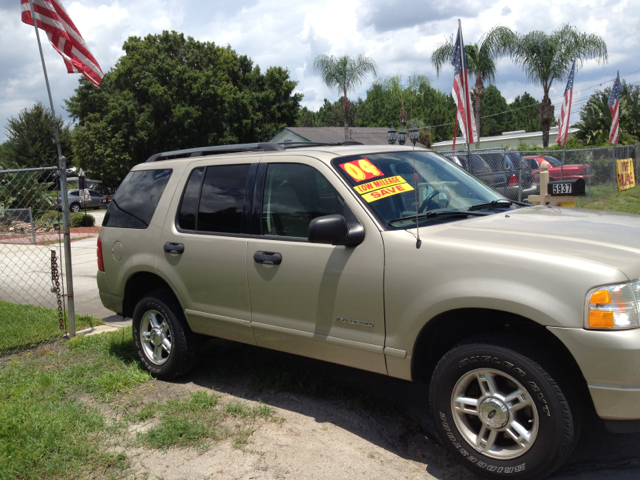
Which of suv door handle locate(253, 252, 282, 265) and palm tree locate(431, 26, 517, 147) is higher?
palm tree locate(431, 26, 517, 147)

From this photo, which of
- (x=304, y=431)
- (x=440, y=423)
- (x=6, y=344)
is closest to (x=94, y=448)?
(x=304, y=431)

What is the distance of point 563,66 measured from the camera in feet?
101

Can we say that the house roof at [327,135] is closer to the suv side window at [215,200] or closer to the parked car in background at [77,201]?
the parked car in background at [77,201]

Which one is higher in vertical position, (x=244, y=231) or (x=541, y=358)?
(x=244, y=231)

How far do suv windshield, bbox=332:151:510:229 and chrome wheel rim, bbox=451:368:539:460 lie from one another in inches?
40.8

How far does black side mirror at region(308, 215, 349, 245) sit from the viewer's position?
3400 millimetres

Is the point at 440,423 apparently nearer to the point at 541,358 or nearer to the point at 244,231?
the point at 541,358

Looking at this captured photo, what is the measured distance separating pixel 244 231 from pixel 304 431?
149 centimetres

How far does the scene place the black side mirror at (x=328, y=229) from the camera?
3400 millimetres

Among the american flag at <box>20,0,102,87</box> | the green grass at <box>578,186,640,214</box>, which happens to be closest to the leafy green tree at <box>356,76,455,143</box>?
the green grass at <box>578,186,640,214</box>

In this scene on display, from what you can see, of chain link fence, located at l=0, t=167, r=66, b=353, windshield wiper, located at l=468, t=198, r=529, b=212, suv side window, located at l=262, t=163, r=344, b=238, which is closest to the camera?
suv side window, located at l=262, t=163, r=344, b=238

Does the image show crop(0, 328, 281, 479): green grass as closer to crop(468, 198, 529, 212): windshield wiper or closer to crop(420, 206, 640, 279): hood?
crop(420, 206, 640, 279): hood

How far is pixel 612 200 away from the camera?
19.1 metres

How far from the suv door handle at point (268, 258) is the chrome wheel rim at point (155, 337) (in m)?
Answer: 1.31
